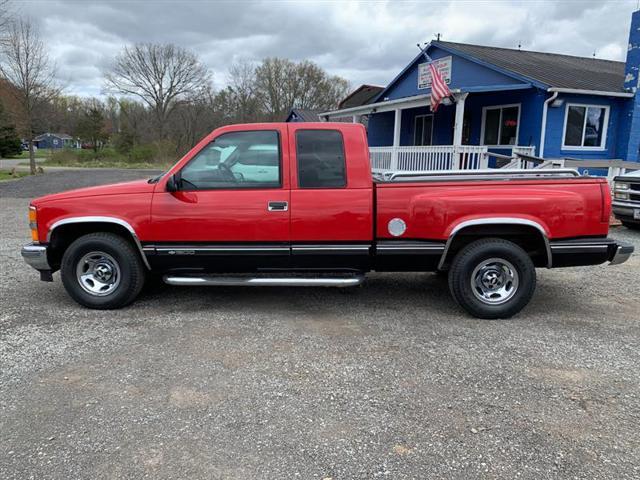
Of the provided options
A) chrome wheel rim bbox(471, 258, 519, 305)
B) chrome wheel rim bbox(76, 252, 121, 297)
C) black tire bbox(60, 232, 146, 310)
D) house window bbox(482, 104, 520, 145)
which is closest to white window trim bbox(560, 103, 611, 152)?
house window bbox(482, 104, 520, 145)

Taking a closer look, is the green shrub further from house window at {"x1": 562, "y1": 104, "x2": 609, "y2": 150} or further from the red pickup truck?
the red pickup truck

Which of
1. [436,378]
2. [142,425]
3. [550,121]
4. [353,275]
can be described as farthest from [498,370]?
[550,121]

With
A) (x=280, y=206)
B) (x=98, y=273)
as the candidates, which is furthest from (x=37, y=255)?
(x=280, y=206)

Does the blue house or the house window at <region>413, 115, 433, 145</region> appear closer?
the blue house

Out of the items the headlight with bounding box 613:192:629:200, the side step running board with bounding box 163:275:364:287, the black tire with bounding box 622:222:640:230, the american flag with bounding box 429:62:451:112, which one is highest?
the american flag with bounding box 429:62:451:112

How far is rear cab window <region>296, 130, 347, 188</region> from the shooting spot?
4.81 m

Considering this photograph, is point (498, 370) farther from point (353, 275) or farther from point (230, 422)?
point (230, 422)

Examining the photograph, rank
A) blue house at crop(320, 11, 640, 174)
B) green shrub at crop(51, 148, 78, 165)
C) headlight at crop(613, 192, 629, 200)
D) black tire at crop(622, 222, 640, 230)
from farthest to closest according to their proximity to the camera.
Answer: green shrub at crop(51, 148, 78, 165) < blue house at crop(320, 11, 640, 174) < black tire at crop(622, 222, 640, 230) < headlight at crop(613, 192, 629, 200)

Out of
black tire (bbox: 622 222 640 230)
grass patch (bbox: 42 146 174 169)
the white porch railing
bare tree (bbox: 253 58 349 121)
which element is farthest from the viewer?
bare tree (bbox: 253 58 349 121)

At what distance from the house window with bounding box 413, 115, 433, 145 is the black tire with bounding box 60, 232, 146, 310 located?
51.2ft

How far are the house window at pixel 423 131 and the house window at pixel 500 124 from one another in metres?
2.76

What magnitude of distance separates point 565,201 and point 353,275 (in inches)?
83.4

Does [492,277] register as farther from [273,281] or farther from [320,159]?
[273,281]

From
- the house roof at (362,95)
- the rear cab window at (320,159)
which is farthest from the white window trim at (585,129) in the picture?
the house roof at (362,95)
